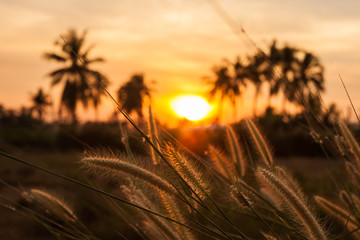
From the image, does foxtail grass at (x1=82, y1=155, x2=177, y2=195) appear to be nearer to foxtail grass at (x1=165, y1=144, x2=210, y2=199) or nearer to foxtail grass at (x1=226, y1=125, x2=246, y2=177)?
foxtail grass at (x1=165, y1=144, x2=210, y2=199)

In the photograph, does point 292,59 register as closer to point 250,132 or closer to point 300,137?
point 300,137

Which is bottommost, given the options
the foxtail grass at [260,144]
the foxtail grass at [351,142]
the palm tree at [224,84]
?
the foxtail grass at [351,142]

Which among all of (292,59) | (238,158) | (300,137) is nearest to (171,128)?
(238,158)

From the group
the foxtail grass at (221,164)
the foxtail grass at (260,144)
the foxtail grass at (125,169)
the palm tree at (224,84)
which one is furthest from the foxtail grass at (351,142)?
the palm tree at (224,84)

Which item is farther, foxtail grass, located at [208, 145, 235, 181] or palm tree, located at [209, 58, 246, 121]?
palm tree, located at [209, 58, 246, 121]

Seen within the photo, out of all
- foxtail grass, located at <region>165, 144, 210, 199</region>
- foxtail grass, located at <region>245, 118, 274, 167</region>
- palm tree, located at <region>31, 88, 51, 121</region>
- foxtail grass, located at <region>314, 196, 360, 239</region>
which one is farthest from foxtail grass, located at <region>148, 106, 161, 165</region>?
palm tree, located at <region>31, 88, 51, 121</region>

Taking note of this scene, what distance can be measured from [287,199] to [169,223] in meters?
0.41

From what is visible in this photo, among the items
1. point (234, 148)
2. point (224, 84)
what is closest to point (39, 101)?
point (224, 84)

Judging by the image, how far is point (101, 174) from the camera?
1.13 meters

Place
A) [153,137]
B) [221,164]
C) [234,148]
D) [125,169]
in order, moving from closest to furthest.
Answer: [125,169], [153,137], [221,164], [234,148]

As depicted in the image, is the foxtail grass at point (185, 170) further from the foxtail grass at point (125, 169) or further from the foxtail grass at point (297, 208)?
the foxtail grass at point (297, 208)

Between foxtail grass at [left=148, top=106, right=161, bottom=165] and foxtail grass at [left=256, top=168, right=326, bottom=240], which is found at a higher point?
foxtail grass at [left=148, top=106, right=161, bottom=165]

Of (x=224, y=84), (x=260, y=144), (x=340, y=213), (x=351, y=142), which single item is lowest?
(x=340, y=213)

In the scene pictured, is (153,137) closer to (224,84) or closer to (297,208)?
(297,208)
